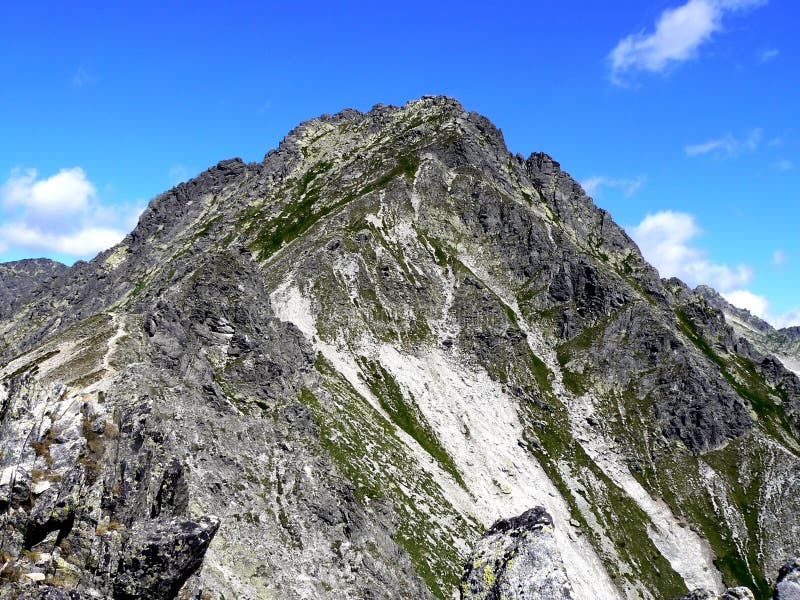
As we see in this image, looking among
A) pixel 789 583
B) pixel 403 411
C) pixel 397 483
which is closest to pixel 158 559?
pixel 789 583

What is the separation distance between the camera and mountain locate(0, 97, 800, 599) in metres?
25.3

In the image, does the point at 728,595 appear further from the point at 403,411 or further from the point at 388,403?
the point at 403,411

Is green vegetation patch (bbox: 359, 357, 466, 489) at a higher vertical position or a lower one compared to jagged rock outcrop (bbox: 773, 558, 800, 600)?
higher

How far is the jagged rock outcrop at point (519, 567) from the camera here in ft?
34.5

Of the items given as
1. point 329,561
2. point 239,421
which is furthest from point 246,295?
point 329,561

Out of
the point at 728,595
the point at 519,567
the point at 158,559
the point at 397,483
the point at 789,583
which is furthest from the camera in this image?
the point at 397,483

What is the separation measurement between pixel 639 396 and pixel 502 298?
36.9m

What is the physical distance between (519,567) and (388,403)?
8030 cm

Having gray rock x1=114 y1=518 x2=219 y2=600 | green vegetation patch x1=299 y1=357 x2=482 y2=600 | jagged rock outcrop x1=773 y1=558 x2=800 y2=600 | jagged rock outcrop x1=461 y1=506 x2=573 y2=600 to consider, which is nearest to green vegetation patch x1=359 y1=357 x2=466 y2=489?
green vegetation patch x1=299 y1=357 x2=482 y2=600

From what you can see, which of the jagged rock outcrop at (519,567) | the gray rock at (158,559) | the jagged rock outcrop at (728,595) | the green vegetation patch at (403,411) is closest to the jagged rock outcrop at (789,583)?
the jagged rock outcrop at (728,595)

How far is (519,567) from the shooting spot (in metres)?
10.9

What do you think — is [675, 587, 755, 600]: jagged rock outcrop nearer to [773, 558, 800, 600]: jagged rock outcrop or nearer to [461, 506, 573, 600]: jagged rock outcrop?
[773, 558, 800, 600]: jagged rock outcrop

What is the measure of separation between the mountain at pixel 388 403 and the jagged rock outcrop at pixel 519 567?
8cm

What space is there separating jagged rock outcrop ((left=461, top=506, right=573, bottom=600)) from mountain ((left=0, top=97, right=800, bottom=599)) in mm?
78
